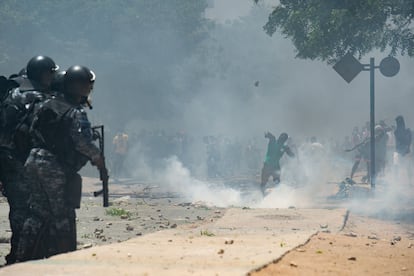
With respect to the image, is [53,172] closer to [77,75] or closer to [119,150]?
[77,75]

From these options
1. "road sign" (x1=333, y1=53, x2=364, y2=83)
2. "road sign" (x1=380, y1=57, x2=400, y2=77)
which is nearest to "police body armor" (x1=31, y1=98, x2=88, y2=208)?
"road sign" (x1=333, y1=53, x2=364, y2=83)

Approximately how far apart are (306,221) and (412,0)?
5.99 metres

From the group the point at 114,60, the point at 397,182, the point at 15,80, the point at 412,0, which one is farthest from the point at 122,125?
the point at 15,80

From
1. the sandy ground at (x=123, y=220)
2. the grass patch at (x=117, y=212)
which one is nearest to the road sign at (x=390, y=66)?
the sandy ground at (x=123, y=220)

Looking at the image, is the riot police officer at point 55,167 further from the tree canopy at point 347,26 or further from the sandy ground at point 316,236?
the tree canopy at point 347,26

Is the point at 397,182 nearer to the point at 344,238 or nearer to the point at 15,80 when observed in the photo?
the point at 344,238

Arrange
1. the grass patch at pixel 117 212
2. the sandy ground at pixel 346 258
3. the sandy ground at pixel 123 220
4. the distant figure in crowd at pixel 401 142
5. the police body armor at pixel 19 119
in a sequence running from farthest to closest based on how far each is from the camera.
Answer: the distant figure in crowd at pixel 401 142
the grass patch at pixel 117 212
the sandy ground at pixel 123 220
the police body armor at pixel 19 119
the sandy ground at pixel 346 258

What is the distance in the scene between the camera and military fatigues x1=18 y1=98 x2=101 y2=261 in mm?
6801

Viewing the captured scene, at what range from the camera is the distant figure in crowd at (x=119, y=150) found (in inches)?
1191

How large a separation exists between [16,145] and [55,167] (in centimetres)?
45

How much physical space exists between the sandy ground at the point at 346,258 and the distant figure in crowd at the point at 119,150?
68.3 ft

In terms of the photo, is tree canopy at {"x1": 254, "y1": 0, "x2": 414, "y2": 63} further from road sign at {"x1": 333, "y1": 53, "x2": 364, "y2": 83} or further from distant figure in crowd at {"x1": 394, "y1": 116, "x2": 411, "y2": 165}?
distant figure in crowd at {"x1": 394, "y1": 116, "x2": 411, "y2": 165}

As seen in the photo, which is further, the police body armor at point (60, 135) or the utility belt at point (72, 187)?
the utility belt at point (72, 187)

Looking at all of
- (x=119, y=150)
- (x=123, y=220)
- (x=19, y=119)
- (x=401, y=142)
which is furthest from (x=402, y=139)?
(x=19, y=119)
